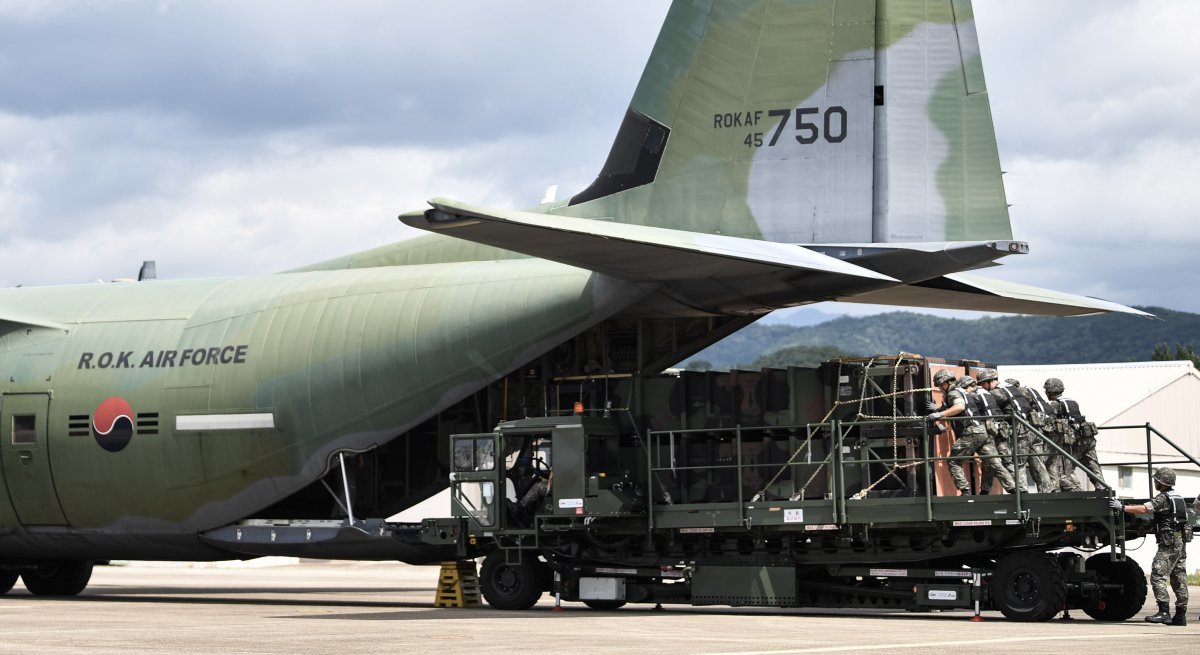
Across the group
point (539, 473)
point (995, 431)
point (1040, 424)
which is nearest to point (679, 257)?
point (539, 473)

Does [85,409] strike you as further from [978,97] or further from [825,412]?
[978,97]

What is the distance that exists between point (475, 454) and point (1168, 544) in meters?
8.59

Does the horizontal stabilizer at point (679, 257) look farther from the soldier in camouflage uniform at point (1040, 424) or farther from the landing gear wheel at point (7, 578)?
the landing gear wheel at point (7, 578)

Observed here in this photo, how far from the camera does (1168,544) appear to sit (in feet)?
54.1

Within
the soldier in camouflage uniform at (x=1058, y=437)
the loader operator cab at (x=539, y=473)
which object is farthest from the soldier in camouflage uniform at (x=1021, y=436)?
the loader operator cab at (x=539, y=473)

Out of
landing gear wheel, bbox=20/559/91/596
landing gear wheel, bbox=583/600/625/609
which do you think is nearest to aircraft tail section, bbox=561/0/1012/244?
landing gear wheel, bbox=583/600/625/609

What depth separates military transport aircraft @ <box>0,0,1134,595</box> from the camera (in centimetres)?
1786

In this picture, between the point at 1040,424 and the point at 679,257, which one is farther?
the point at 1040,424

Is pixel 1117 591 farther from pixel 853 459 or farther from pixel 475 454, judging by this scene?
pixel 475 454

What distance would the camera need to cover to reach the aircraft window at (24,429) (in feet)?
72.1

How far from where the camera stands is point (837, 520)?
17.4 metres

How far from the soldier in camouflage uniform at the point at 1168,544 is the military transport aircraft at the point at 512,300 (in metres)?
3.09

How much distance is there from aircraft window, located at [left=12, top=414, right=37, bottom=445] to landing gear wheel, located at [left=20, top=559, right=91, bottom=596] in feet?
10.4

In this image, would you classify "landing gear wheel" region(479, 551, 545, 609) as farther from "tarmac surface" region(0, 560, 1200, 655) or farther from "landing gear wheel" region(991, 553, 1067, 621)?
"landing gear wheel" region(991, 553, 1067, 621)
